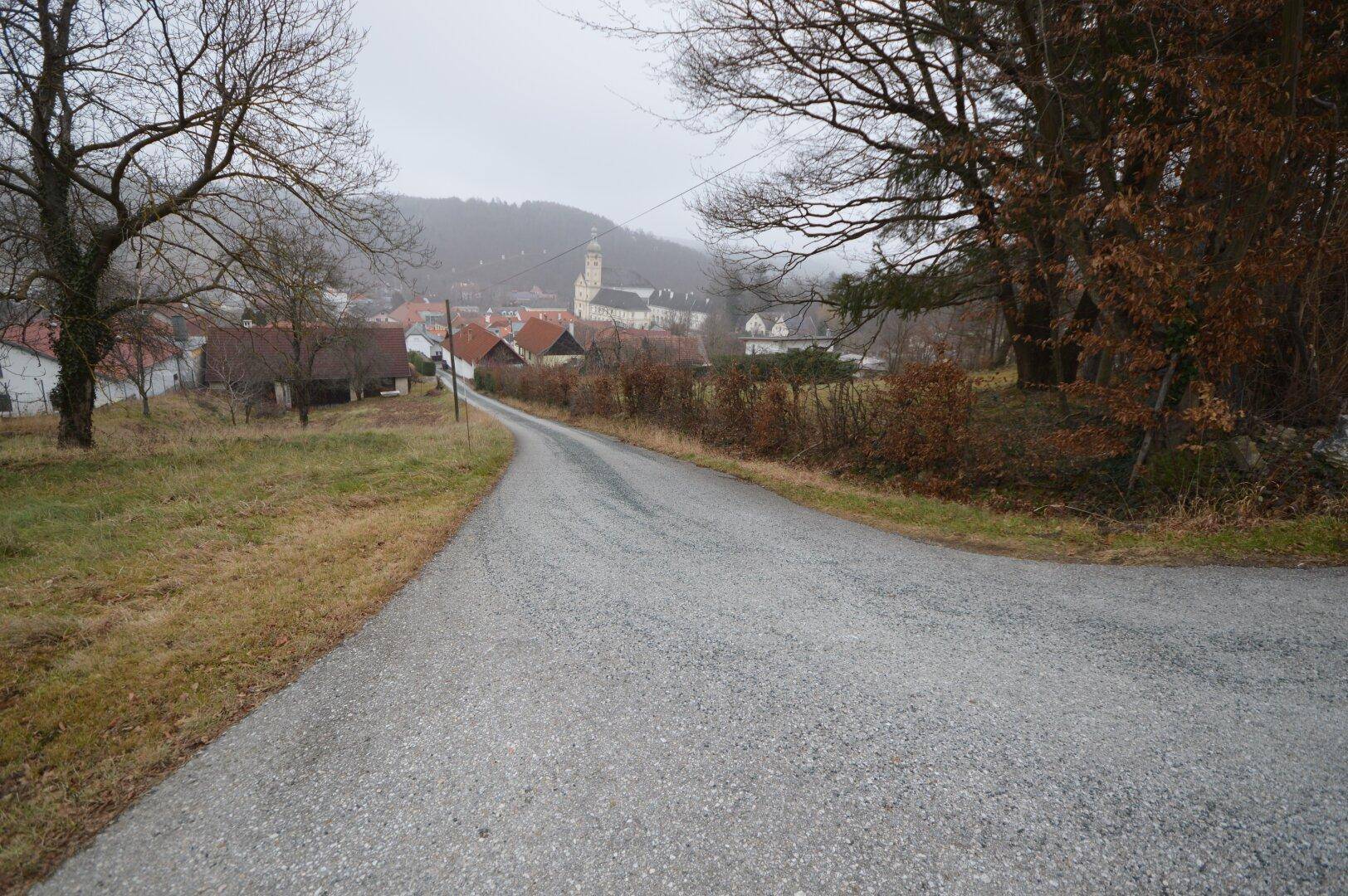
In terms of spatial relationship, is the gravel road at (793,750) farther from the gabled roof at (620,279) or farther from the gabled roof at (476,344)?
the gabled roof at (620,279)

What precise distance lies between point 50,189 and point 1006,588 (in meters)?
16.7

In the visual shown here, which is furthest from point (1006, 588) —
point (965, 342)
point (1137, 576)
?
point (965, 342)

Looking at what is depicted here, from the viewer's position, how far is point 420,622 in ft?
13.2

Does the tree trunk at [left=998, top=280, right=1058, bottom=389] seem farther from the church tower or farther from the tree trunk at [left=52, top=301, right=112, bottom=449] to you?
the church tower

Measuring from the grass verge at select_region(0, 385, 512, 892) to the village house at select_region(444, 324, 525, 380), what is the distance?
1850 inches

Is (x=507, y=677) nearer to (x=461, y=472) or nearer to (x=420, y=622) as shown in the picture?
(x=420, y=622)

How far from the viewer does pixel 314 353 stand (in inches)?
990

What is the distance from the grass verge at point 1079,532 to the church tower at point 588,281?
11054 centimetres

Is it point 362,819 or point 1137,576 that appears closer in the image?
point 362,819

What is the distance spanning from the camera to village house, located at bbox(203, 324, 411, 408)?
2725cm

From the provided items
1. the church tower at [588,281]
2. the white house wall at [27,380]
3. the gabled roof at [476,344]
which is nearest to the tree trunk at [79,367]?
the white house wall at [27,380]

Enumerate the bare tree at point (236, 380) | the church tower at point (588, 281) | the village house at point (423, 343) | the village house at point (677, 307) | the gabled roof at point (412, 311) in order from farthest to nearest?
1. the church tower at point (588, 281)
2. the gabled roof at point (412, 311)
3. the village house at point (423, 343)
4. the village house at point (677, 307)
5. the bare tree at point (236, 380)

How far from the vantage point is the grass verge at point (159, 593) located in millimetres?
2527

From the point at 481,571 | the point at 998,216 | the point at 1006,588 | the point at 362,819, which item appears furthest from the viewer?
the point at 998,216
